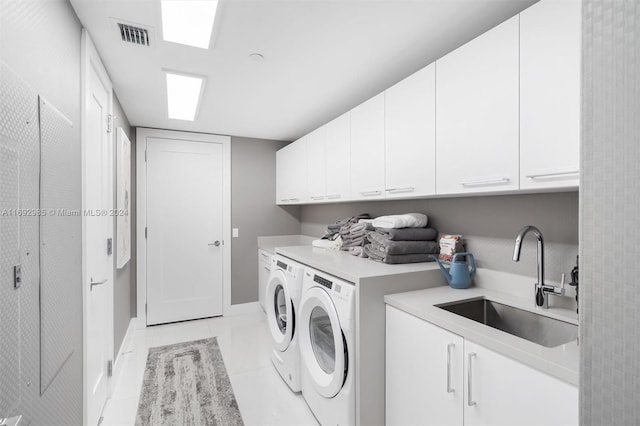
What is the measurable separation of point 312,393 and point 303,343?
303 mm

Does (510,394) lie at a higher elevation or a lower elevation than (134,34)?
lower

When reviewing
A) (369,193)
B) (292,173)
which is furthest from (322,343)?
(292,173)

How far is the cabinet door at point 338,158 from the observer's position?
253 centimetres

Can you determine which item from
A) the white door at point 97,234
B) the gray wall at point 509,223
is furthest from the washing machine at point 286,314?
the white door at point 97,234

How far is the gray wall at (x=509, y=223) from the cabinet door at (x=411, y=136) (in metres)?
0.41

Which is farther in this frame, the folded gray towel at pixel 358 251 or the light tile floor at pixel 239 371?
the folded gray towel at pixel 358 251

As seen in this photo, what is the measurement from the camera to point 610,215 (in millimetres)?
356

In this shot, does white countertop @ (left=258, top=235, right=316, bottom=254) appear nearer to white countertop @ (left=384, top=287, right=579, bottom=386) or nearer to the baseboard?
the baseboard

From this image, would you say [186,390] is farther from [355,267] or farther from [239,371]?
[355,267]

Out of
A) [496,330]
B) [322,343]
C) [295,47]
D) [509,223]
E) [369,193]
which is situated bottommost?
[322,343]

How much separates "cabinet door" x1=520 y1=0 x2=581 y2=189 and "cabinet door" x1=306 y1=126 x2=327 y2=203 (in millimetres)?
1799

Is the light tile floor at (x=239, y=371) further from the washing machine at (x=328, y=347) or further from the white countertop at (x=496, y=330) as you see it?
the white countertop at (x=496, y=330)

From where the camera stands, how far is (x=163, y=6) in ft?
4.77

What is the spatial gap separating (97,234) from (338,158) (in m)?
1.77
